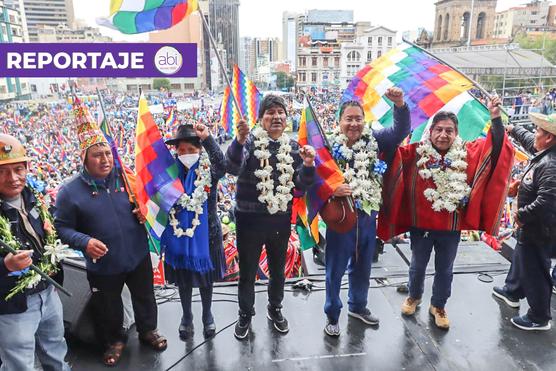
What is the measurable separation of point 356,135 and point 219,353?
1.90 metres

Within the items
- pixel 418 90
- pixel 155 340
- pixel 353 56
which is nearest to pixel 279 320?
pixel 155 340

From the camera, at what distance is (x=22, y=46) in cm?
278

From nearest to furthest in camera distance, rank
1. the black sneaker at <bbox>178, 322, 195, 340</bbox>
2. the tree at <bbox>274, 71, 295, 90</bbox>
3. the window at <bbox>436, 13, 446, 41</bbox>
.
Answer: the black sneaker at <bbox>178, 322, 195, 340</bbox>, the tree at <bbox>274, 71, 295, 90</bbox>, the window at <bbox>436, 13, 446, 41</bbox>

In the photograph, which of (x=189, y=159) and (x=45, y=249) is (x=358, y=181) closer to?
(x=189, y=159)

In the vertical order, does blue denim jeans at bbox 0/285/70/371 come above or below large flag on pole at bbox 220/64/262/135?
below

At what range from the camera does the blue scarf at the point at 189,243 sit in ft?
9.49

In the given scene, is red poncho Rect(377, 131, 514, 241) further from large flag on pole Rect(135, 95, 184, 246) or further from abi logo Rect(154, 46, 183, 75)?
abi logo Rect(154, 46, 183, 75)

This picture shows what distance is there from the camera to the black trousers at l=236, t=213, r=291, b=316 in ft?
9.54

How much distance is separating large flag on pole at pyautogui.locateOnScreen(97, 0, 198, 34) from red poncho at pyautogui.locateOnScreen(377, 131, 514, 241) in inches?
79.7

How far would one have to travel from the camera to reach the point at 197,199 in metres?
2.85

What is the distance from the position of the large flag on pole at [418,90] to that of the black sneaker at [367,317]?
165cm

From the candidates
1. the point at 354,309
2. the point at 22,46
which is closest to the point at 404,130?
the point at 354,309

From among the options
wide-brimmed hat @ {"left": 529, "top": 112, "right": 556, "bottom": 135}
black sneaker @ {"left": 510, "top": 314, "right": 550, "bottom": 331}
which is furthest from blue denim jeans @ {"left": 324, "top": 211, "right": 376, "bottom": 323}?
wide-brimmed hat @ {"left": 529, "top": 112, "right": 556, "bottom": 135}

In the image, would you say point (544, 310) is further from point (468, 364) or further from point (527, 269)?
point (468, 364)
